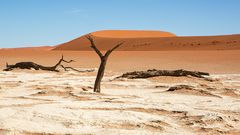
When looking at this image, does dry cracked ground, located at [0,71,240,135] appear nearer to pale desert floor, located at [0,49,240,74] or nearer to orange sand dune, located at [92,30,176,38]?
pale desert floor, located at [0,49,240,74]

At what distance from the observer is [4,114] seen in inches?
305

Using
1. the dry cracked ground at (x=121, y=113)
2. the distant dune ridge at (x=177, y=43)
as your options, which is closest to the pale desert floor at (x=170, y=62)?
the dry cracked ground at (x=121, y=113)

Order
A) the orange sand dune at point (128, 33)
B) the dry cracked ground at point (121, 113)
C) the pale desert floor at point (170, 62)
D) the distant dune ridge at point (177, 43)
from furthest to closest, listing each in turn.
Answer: the orange sand dune at point (128, 33), the distant dune ridge at point (177, 43), the pale desert floor at point (170, 62), the dry cracked ground at point (121, 113)

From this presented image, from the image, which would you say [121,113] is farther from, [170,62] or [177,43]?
[177,43]

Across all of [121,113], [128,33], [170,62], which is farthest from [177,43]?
[121,113]

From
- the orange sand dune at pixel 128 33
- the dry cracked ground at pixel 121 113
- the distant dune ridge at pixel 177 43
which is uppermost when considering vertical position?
the orange sand dune at pixel 128 33

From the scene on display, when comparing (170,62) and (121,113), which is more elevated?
(170,62)

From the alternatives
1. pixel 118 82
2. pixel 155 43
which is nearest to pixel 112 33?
pixel 155 43

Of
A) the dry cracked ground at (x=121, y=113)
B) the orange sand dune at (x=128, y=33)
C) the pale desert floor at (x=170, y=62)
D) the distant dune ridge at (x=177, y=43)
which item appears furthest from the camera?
the orange sand dune at (x=128, y=33)

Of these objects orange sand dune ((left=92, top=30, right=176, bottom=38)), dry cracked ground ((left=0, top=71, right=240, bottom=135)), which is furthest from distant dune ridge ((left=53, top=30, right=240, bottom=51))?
dry cracked ground ((left=0, top=71, right=240, bottom=135))

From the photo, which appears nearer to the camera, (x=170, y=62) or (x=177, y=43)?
(x=170, y=62)

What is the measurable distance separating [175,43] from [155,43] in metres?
4.31

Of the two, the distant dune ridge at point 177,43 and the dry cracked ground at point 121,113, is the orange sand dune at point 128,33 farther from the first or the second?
the dry cracked ground at point 121,113

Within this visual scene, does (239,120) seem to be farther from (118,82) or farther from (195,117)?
(118,82)
